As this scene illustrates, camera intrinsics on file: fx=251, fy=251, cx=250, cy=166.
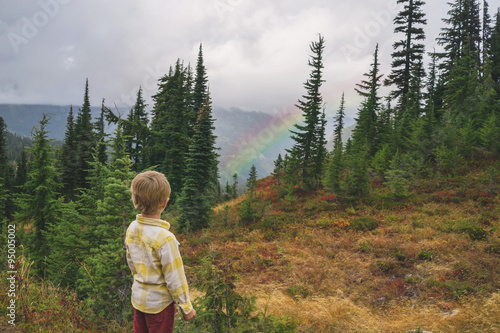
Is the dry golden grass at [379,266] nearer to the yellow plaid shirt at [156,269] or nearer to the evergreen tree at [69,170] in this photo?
the yellow plaid shirt at [156,269]

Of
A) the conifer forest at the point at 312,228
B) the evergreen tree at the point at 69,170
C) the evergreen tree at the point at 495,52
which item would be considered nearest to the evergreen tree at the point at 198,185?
the conifer forest at the point at 312,228

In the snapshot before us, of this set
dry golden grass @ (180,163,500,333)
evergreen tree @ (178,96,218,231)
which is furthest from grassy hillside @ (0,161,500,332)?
evergreen tree @ (178,96,218,231)

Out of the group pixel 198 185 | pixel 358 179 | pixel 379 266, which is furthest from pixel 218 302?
pixel 198 185

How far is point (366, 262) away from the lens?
11.4 m

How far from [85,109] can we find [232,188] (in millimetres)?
25780

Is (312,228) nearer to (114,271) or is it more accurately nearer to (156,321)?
(114,271)

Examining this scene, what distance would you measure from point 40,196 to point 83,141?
22.1m

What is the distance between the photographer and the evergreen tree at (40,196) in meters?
15.7

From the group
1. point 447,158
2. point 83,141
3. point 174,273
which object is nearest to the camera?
point 174,273

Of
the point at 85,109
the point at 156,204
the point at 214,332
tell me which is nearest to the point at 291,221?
the point at 214,332

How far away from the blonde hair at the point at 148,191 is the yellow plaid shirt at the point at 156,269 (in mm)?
118

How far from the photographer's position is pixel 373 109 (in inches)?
1009

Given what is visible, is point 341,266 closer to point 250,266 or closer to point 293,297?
point 293,297

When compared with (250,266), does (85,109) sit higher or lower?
higher
